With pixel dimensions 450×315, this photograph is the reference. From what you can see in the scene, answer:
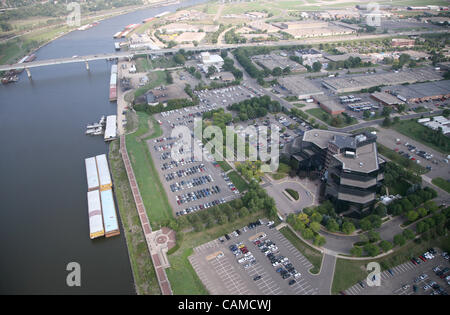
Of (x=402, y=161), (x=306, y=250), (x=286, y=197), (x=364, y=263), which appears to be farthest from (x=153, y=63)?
(x=364, y=263)

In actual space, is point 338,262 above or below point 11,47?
below

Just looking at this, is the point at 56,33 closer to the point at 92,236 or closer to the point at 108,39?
the point at 108,39

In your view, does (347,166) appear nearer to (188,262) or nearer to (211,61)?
(188,262)

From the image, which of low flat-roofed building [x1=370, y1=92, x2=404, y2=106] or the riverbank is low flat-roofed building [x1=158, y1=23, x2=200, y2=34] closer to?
the riverbank

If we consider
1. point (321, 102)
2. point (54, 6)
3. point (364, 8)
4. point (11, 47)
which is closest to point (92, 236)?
point (321, 102)

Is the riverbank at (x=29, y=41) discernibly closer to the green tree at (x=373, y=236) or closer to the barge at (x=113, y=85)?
the barge at (x=113, y=85)

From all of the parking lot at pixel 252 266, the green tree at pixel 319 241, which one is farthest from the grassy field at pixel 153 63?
the green tree at pixel 319 241

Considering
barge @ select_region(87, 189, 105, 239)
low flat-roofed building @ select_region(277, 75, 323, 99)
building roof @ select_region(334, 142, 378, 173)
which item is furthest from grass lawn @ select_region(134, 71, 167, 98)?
building roof @ select_region(334, 142, 378, 173)
